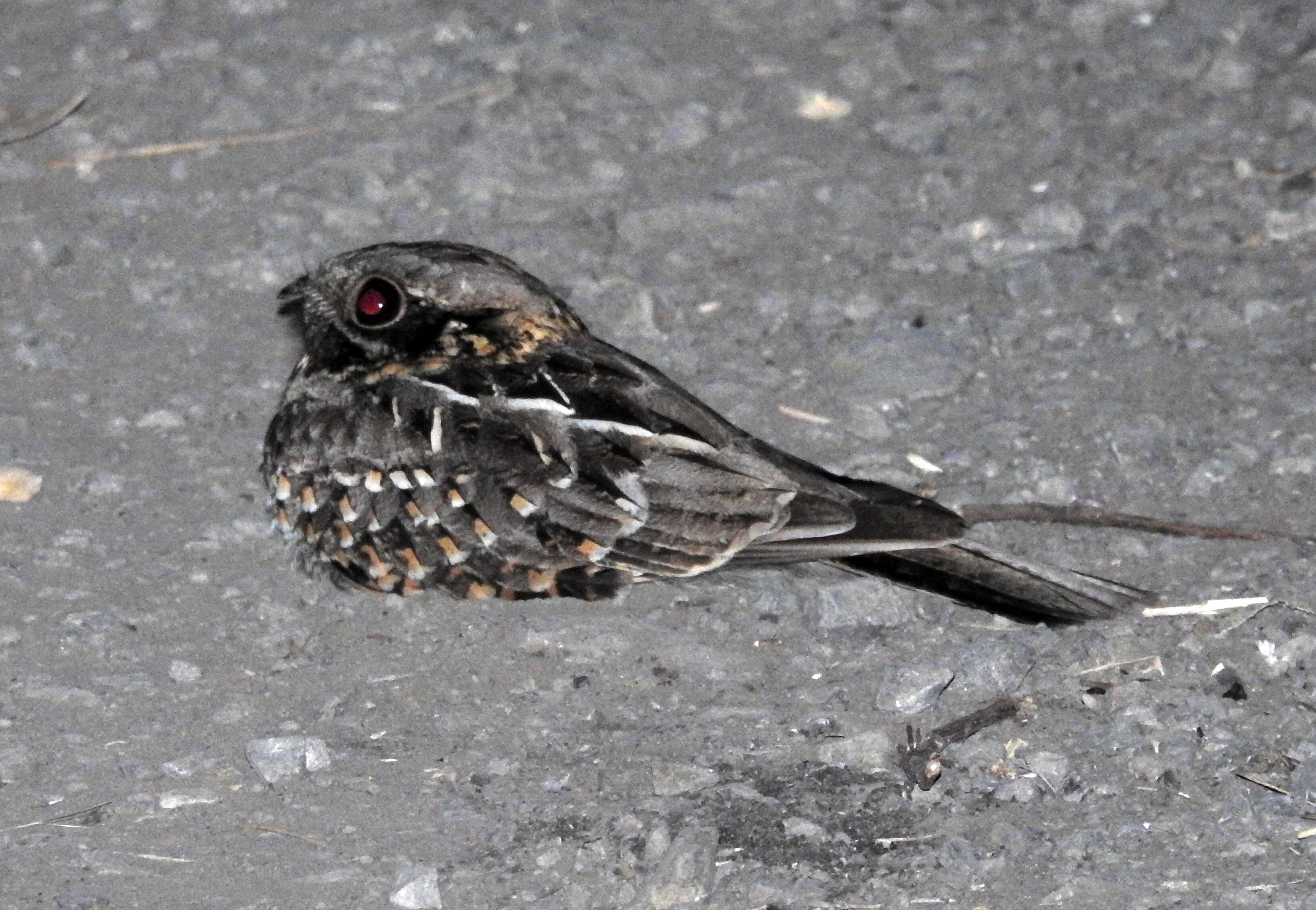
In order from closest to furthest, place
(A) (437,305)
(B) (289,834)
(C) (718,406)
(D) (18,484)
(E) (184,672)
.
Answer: (B) (289,834) < (E) (184,672) < (A) (437,305) < (D) (18,484) < (C) (718,406)

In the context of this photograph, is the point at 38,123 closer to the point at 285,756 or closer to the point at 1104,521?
the point at 285,756

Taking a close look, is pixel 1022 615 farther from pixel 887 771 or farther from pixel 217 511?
pixel 217 511

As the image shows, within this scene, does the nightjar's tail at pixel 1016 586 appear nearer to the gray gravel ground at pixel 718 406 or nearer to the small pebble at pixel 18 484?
the gray gravel ground at pixel 718 406

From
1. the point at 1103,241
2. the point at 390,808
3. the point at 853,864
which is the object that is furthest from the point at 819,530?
the point at 1103,241

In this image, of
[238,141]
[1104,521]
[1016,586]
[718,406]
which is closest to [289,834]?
[1016,586]

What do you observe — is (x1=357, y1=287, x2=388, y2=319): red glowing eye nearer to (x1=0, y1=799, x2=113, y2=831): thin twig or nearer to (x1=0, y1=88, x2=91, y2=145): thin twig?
(x1=0, y1=799, x2=113, y2=831): thin twig

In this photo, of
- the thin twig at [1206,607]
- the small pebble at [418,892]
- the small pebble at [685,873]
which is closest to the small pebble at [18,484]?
the small pebble at [418,892]

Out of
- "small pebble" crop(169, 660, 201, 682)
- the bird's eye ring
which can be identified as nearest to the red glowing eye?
the bird's eye ring
